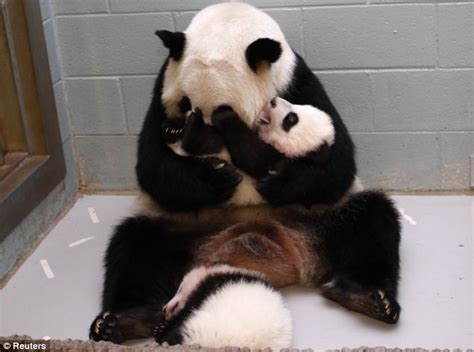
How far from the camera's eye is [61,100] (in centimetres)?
363

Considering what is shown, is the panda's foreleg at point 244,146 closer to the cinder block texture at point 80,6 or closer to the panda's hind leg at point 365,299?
the panda's hind leg at point 365,299

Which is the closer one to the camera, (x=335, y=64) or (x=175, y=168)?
(x=175, y=168)

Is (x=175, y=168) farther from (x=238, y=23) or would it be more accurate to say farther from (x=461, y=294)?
(x=461, y=294)

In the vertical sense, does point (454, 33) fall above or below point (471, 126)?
above

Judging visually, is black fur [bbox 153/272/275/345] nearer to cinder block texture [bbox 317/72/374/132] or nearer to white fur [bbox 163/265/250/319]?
white fur [bbox 163/265/250/319]

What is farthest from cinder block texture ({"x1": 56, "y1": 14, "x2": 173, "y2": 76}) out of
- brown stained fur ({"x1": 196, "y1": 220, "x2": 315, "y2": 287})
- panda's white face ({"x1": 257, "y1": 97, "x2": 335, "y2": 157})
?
brown stained fur ({"x1": 196, "y1": 220, "x2": 315, "y2": 287})

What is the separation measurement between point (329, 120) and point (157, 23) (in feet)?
3.40

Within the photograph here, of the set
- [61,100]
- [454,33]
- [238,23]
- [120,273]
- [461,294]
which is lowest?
[461,294]

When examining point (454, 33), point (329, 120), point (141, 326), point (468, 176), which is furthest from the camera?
point (468, 176)

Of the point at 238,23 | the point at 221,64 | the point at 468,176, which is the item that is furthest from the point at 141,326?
the point at 468,176

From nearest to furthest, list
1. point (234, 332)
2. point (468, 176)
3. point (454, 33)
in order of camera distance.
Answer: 1. point (234, 332)
2. point (454, 33)
3. point (468, 176)

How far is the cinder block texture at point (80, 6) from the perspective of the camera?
3.44 metres
